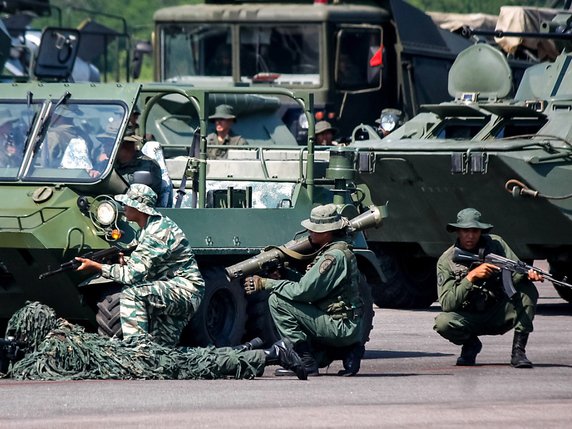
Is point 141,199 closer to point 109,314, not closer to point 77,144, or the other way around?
point 109,314

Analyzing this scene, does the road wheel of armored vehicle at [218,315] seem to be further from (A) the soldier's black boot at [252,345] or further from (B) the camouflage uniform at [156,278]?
(B) the camouflage uniform at [156,278]

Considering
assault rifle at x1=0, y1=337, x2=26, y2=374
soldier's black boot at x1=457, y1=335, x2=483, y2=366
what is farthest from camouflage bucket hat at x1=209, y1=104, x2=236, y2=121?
assault rifle at x1=0, y1=337, x2=26, y2=374

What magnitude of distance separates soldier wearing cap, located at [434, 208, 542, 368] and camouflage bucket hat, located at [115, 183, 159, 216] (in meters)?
2.38

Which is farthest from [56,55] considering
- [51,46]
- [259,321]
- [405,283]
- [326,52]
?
[259,321]

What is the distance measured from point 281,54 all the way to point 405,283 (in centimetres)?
800

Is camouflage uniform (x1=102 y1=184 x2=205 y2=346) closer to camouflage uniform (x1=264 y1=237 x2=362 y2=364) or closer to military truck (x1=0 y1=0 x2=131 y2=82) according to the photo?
camouflage uniform (x1=264 y1=237 x2=362 y2=364)

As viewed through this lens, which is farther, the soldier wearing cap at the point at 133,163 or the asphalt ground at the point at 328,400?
the soldier wearing cap at the point at 133,163

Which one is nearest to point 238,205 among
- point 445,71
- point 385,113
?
point 385,113

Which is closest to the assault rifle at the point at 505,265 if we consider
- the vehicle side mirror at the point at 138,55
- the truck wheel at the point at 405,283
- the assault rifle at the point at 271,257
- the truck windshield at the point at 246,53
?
the assault rifle at the point at 271,257

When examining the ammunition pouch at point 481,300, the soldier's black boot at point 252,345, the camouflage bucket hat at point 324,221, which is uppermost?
the camouflage bucket hat at point 324,221

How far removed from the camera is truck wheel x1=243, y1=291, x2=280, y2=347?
13.0m

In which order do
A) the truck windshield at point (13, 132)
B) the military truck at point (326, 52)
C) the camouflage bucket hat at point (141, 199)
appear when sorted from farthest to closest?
the military truck at point (326, 52), the truck windshield at point (13, 132), the camouflage bucket hat at point (141, 199)

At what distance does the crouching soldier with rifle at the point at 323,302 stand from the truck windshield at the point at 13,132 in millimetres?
2065

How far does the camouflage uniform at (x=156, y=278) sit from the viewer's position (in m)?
11.4
